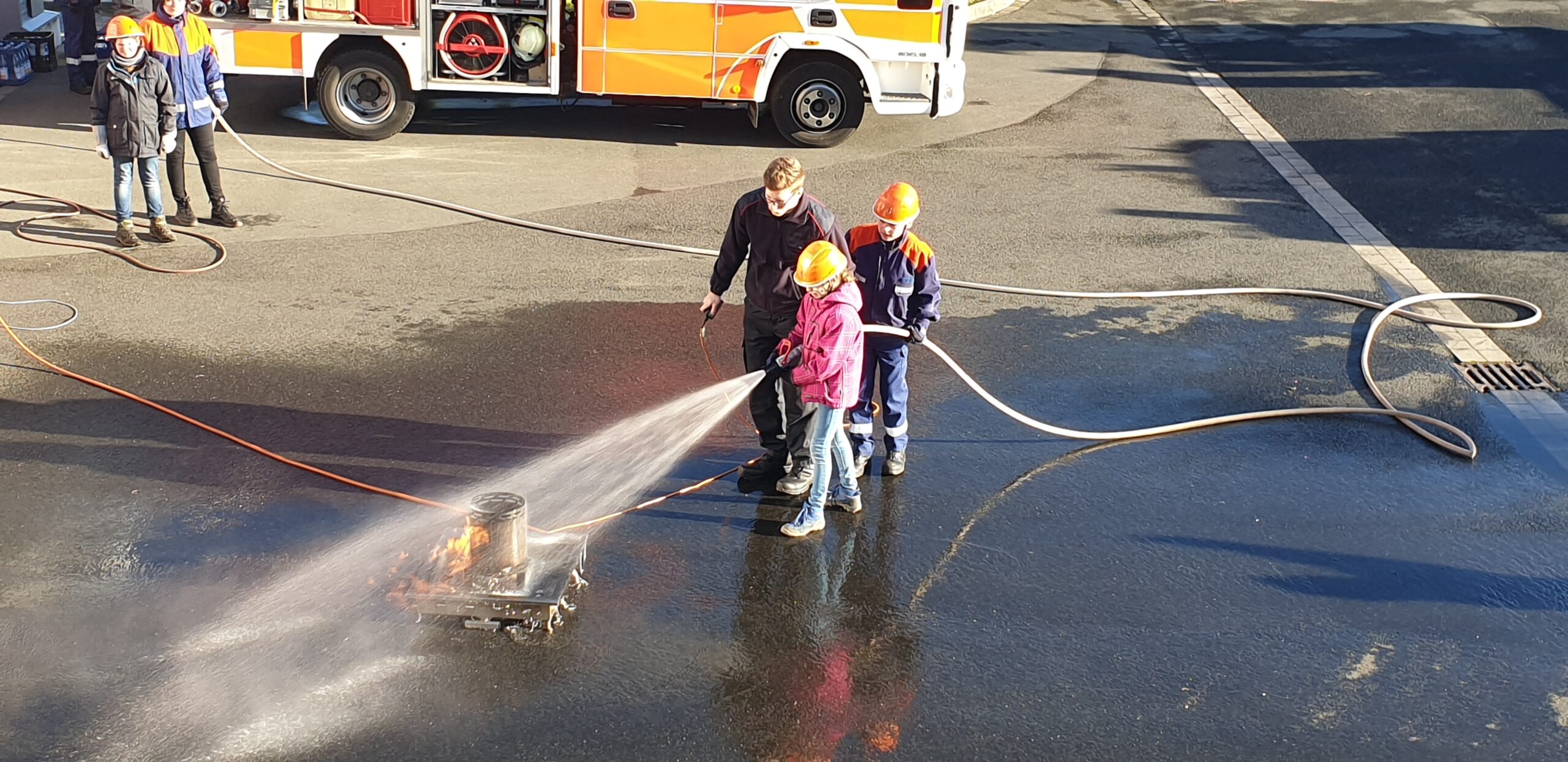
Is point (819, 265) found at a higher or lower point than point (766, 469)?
higher

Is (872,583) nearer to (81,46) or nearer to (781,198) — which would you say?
(781,198)

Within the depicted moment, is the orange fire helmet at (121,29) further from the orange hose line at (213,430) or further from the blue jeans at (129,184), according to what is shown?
the orange hose line at (213,430)

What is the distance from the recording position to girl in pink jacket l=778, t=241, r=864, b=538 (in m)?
6.11

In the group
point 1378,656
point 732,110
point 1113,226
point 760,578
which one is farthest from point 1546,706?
point 732,110

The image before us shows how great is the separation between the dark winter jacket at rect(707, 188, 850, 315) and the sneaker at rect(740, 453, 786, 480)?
3.01 ft

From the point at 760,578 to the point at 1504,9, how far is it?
66.3 feet

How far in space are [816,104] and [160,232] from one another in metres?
6.42

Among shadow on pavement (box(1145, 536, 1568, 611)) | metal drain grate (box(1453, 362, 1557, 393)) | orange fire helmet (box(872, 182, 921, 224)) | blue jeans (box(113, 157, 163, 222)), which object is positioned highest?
orange fire helmet (box(872, 182, 921, 224))

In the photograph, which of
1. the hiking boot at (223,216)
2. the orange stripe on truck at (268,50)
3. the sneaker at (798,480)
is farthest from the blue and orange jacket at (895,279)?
the orange stripe on truck at (268,50)

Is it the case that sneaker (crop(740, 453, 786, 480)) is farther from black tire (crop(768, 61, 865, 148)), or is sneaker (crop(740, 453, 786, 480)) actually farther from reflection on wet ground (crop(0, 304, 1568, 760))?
black tire (crop(768, 61, 865, 148))

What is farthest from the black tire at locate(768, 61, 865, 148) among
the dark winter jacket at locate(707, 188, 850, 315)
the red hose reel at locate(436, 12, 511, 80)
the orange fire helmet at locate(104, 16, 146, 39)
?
the dark winter jacket at locate(707, 188, 850, 315)

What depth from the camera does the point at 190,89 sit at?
33.5 feet

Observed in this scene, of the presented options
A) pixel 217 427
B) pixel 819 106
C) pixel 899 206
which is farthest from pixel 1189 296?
pixel 217 427

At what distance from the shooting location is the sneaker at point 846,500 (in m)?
6.85
